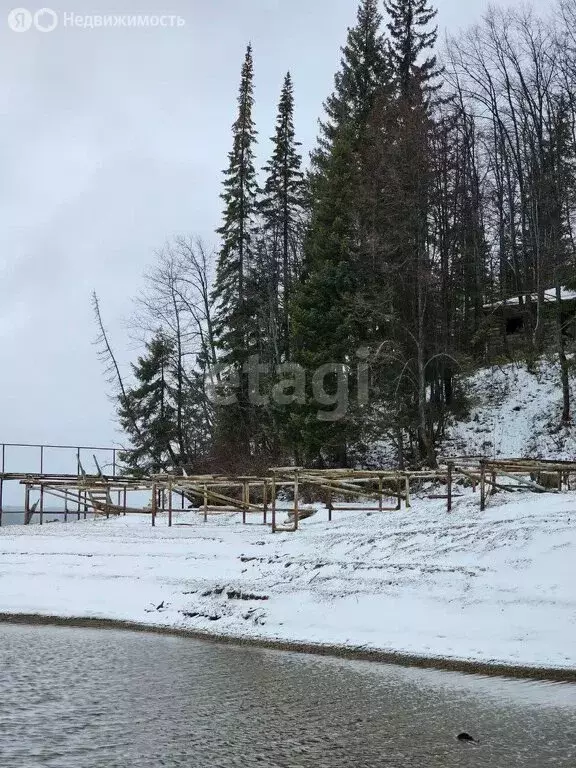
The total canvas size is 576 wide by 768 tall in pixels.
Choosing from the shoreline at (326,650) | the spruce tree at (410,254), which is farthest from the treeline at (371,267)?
the shoreline at (326,650)

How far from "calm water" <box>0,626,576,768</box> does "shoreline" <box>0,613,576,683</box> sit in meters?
0.49

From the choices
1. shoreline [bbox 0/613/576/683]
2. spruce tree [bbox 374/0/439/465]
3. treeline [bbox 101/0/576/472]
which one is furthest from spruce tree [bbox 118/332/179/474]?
shoreline [bbox 0/613/576/683]

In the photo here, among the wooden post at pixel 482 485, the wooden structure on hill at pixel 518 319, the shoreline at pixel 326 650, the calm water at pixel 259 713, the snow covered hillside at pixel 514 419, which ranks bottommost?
the shoreline at pixel 326 650

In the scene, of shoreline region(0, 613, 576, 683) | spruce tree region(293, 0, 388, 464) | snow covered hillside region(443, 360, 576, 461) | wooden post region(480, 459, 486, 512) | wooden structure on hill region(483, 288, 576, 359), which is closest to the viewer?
shoreline region(0, 613, 576, 683)

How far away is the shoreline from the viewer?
12.3m

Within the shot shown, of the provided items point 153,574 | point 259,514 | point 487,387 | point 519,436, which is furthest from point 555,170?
point 153,574

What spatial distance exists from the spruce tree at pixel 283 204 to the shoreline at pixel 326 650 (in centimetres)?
2993

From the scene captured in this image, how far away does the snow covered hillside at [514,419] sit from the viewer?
3384 centimetres

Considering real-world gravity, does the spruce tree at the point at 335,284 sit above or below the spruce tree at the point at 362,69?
below

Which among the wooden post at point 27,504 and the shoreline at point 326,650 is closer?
the shoreline at point 326,650

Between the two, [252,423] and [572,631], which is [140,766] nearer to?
[572,631]

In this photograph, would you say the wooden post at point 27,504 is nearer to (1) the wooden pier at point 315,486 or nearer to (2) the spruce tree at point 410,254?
(1) the wooden pier at point 315,486

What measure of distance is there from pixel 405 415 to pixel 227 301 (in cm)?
1657

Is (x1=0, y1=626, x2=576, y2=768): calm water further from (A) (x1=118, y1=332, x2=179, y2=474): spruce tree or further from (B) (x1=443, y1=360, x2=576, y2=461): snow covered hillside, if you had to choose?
(A) (x1=118, y1=332, x2=179, y2=474): spruce tree
